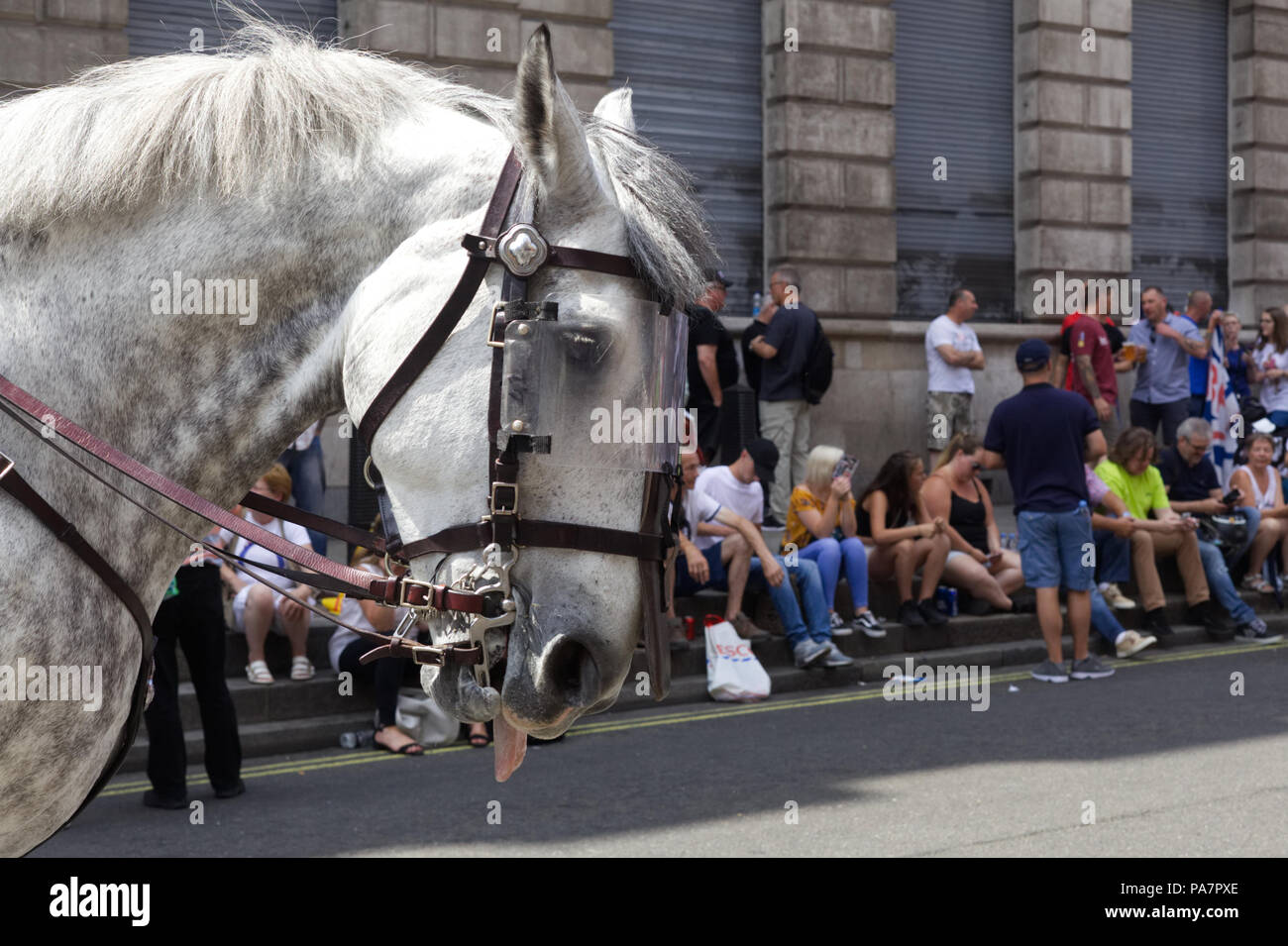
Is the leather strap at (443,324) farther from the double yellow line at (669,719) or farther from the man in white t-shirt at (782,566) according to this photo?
the man in white t-shirt at (782,566)

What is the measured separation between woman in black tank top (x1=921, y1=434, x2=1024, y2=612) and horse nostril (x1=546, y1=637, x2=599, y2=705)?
9890 millimetres

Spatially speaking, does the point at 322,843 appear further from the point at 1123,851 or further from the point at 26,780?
the point at 26,780

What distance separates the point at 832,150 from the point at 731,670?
27.1ft

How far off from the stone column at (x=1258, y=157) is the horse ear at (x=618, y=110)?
18.7m

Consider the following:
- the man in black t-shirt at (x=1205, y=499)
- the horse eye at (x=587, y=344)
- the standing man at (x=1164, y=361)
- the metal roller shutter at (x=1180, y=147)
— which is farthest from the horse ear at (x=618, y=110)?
the metal roller shutter at (x=1180, y=147)

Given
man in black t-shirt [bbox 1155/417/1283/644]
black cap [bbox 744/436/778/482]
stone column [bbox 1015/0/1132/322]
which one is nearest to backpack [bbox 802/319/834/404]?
black cap [bbox 744/436/778/482]

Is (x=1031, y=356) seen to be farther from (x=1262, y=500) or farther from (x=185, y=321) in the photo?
(x=185, y=321)

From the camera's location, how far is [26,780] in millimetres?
2295

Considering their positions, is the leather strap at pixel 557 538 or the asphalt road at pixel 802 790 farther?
the asphalt road at pixel 802 790

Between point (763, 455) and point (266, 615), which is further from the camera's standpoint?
point (763, 455)

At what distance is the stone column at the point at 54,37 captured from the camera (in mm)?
11594

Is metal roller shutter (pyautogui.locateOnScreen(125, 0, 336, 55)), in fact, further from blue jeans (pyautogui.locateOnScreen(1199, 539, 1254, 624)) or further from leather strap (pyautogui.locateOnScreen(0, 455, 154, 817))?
leather strap (pyautogui.locateOnScreen(0, 455, 154, 817))

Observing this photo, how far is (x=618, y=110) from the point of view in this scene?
2584 millimetres

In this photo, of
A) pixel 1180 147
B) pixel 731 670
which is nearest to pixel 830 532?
pixel 731 670
